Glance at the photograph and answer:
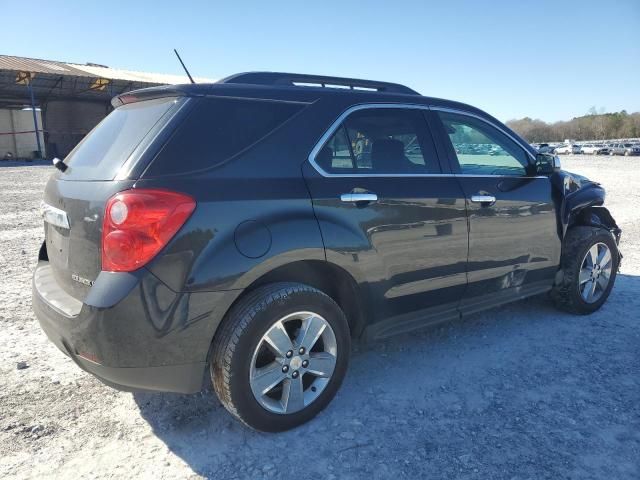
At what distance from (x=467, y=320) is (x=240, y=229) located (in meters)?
2.72

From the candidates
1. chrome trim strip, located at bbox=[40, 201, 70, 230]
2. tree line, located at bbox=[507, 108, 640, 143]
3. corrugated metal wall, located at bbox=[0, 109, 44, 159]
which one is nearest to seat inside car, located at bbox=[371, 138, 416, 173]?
chrome trim strip, located at bbox=[40, 201, 70, 230]

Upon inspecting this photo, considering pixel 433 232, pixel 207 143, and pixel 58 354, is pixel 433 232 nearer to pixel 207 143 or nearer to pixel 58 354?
pixel 207 143

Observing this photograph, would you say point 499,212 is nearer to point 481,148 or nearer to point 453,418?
point 481,148

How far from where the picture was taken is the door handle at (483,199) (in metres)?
3.46

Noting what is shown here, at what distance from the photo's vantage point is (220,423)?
279 centimetres

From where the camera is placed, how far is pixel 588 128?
312 feet

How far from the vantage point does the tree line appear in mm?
88000

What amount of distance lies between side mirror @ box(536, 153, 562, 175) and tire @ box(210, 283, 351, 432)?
227cm

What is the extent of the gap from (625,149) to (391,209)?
6140cm

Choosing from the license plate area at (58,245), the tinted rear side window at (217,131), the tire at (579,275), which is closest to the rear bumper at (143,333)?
the license plate area at (58,245)

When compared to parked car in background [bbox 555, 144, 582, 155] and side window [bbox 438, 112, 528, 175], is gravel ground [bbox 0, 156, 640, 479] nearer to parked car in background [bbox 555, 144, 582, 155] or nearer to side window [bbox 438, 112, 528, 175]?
side window [bbox 438, 112, 528, 175]

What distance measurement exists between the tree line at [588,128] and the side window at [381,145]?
3572 inches

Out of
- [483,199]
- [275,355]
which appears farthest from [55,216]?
[483,199]

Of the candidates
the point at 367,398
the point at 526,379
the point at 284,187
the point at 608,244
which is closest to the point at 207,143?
the point at 284,187
